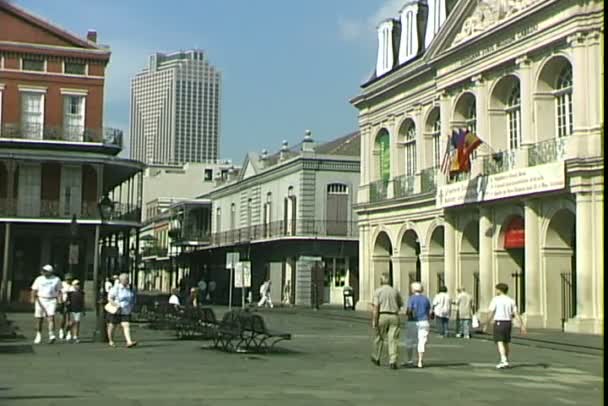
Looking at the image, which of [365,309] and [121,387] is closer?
[121,387]

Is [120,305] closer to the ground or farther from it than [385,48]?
closer to the ground

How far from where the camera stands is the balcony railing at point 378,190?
44750 millimetres

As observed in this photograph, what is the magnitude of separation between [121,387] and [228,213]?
58669 millimetres

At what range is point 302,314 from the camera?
4538 cm

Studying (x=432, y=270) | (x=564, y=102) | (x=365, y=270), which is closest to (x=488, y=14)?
(x=564, y=102)

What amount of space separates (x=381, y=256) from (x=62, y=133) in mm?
17558

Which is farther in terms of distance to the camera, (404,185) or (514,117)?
(404,185)

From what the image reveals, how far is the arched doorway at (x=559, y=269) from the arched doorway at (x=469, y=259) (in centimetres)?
583

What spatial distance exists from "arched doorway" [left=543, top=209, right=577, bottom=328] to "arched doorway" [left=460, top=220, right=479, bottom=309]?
5.83 m

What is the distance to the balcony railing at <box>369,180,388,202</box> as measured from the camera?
44.8 m

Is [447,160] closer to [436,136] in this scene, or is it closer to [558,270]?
[436,136]

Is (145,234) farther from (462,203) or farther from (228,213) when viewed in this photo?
(462,203)

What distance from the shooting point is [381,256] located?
46.3 metres

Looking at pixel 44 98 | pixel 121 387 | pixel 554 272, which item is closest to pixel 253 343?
pixel 121 387
